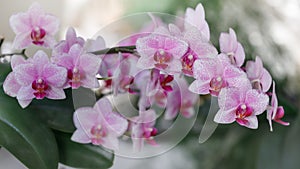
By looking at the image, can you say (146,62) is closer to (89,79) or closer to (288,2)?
(89,79)

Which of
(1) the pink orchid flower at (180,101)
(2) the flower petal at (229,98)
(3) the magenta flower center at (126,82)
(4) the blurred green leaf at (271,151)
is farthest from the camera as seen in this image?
(4) the blurred green leaf at (271,151)

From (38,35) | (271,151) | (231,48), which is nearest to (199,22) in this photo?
(231,48)

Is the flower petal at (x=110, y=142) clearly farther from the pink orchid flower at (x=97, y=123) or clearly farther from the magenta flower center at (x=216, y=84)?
the magenta flower center at (x=216, y=84)

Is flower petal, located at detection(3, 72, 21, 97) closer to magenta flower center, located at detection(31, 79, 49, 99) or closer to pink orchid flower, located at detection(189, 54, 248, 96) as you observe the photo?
magenta flower center, located at detection(31, 79, 49, 99)

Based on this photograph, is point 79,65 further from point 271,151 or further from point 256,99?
point 271,151

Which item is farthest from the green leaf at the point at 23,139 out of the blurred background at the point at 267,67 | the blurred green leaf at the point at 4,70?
the blurred background at the point at 267,67
